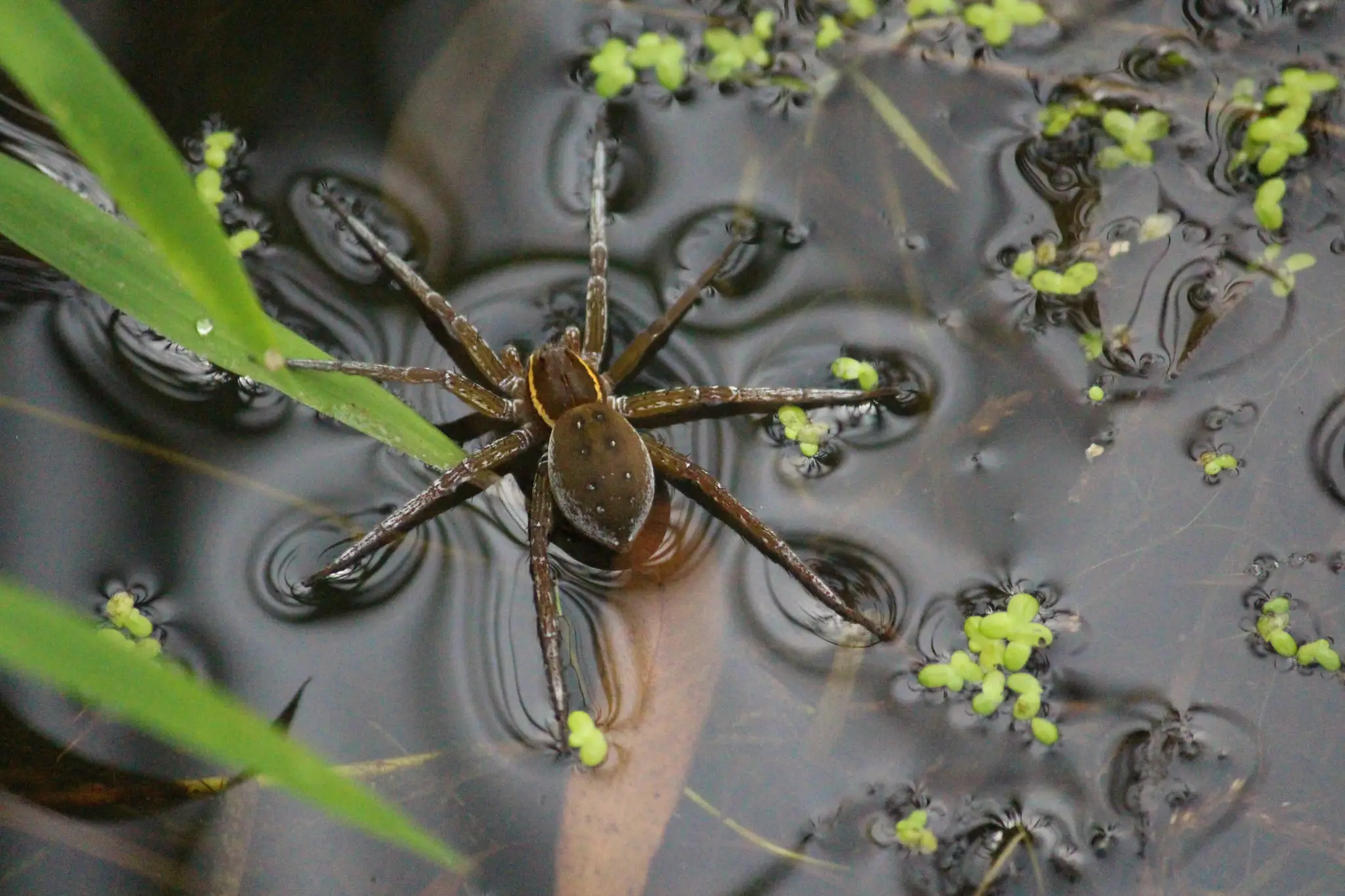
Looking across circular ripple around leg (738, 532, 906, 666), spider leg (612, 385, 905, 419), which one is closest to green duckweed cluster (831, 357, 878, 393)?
spider leg (612, 385, 905, 419)

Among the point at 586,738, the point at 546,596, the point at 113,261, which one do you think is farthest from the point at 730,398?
the point at 113,261

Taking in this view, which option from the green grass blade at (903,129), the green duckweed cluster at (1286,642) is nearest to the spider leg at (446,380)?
the green grass blade at (903,129)

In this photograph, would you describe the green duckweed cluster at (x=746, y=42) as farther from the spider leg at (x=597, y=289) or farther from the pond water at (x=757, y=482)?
the spider leg at (x=597, y=289)

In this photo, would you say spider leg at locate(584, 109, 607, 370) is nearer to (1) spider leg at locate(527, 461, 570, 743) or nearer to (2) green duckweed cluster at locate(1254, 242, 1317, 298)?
(1) spider leg at locate(527, 461, 570, 743)

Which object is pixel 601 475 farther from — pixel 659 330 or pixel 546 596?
pixel 659 330

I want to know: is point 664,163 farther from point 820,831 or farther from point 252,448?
point 820,831
